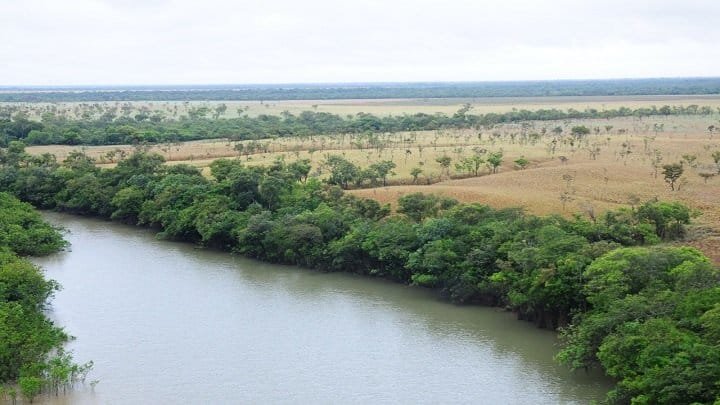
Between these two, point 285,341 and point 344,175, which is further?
point 344,175

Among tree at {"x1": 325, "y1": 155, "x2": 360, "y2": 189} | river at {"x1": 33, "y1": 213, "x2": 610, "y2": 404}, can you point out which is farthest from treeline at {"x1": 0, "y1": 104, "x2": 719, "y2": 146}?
river at {"x1": 33, "y1": 213, "x2": 610, "y2": 404}

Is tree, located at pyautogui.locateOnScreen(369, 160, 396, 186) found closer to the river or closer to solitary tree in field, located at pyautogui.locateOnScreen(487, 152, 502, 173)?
solitary tree in field, located at pyautogui.locateOnScreen(487, 152, 502, 173)

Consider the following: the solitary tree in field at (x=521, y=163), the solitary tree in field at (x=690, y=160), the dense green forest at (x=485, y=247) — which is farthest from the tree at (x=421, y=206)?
the solitary tree in field at (x=690, y=160)

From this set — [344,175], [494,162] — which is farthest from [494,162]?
[344,175]

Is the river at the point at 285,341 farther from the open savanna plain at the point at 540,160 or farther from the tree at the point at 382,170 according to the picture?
the tree at the point at 382,170

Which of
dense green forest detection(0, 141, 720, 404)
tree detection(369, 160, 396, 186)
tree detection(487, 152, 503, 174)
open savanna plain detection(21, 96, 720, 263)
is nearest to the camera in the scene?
dense green forest detection(0, 141, 720, 404)

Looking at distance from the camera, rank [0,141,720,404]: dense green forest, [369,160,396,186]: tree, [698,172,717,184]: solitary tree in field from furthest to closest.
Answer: [369,160,396,186]: tree → [698,172,717,184]: solitary tree in field → [0,141,720,404]: dense green forest

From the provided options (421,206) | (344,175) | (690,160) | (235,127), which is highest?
(690,160)

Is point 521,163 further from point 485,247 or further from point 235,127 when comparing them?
point 235,127
